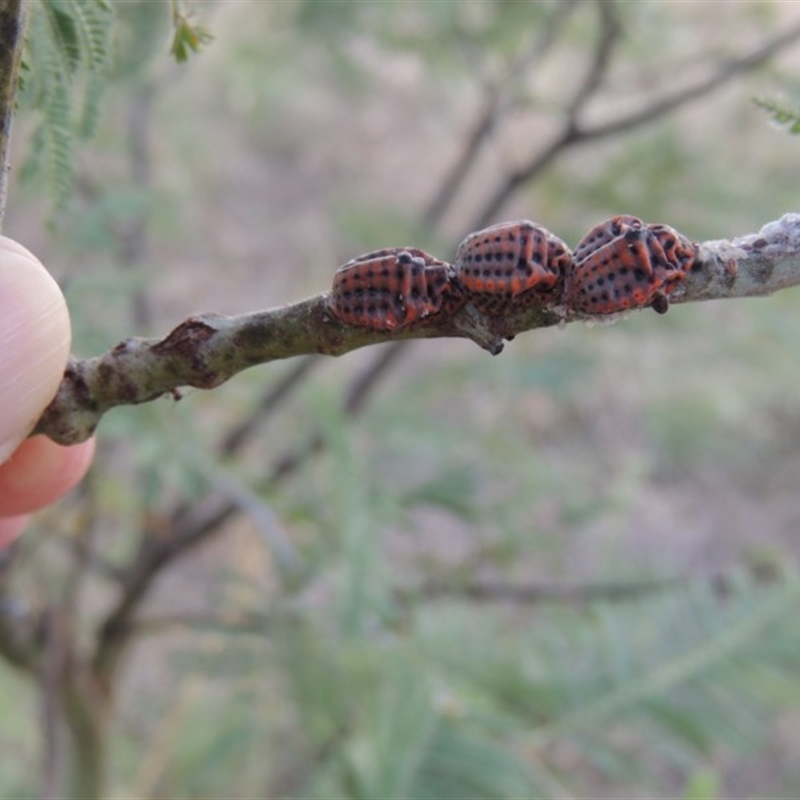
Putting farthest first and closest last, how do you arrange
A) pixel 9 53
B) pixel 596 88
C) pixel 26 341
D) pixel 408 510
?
pixel 408 510 → pixel 596 88 → pixel 26 341 → pixel 9 53

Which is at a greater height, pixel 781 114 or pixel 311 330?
pixel 781 114

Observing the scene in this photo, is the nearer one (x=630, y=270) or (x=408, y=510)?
(x=630, y=270)

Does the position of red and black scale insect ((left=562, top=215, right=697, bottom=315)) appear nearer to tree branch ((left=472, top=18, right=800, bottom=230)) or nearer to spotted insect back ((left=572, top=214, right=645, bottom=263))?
spotted insect back ((left=572, top=214, right=645, bottom=263))

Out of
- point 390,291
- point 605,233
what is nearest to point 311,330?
point 390,291

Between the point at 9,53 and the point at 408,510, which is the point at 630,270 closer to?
the point at 9,53

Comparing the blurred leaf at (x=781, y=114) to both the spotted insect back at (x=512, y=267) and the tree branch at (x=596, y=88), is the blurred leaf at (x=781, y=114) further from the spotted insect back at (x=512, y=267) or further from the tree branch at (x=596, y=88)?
the tree branch at (x=596, y=88)

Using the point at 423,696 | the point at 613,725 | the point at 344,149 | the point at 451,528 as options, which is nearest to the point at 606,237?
the point at 423,696

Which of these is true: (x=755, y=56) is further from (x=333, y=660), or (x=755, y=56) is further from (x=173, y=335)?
(x=173, y=335)
